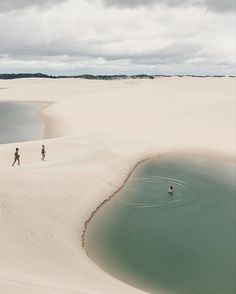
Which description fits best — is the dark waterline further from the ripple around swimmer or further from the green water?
the green water

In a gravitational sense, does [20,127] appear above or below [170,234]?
above

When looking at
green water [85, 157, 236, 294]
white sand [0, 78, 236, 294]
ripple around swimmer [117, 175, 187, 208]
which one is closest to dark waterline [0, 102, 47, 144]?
white sand [0, 78, 236, 294]

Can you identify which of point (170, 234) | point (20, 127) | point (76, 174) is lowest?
point (170, 234)

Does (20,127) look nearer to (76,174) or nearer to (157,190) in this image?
(76,174)

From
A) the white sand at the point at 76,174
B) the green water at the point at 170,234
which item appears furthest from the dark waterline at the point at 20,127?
the green water at the point at 170,234

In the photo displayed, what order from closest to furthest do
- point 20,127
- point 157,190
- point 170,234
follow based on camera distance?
point 170,234 < point 157,190 < point 20,127

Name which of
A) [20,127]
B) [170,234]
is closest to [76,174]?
[170,234]
